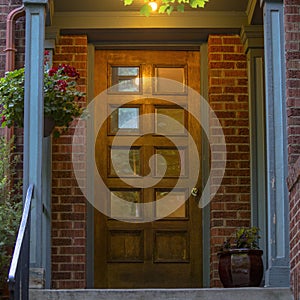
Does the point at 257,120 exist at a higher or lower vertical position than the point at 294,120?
higher

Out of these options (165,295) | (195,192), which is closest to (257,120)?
(195,192)

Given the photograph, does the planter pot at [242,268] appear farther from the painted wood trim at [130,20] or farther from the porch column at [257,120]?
the painted wood trim at [130,20]

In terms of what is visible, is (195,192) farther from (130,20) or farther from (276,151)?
(276,151)

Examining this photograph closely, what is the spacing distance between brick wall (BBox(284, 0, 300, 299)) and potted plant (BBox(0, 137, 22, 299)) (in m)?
2.01

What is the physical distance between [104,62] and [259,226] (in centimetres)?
218

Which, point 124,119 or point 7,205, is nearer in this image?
point 7,205

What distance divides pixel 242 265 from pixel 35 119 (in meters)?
1.97

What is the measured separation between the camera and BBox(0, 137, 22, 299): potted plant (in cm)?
701

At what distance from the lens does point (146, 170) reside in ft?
29.8

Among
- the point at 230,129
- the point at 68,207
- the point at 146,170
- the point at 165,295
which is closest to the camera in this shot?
the point at 165,295

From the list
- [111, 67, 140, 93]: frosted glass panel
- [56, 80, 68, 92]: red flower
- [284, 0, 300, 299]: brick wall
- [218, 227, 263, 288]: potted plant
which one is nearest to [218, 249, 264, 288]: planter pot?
[218, 227, 263, 288]: potted plant

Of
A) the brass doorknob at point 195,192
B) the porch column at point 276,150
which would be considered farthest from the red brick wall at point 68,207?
the porch column at point 276,150

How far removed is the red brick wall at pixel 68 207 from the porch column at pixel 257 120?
1543 millimetres

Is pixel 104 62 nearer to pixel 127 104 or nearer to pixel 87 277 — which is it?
pixel 127 104
